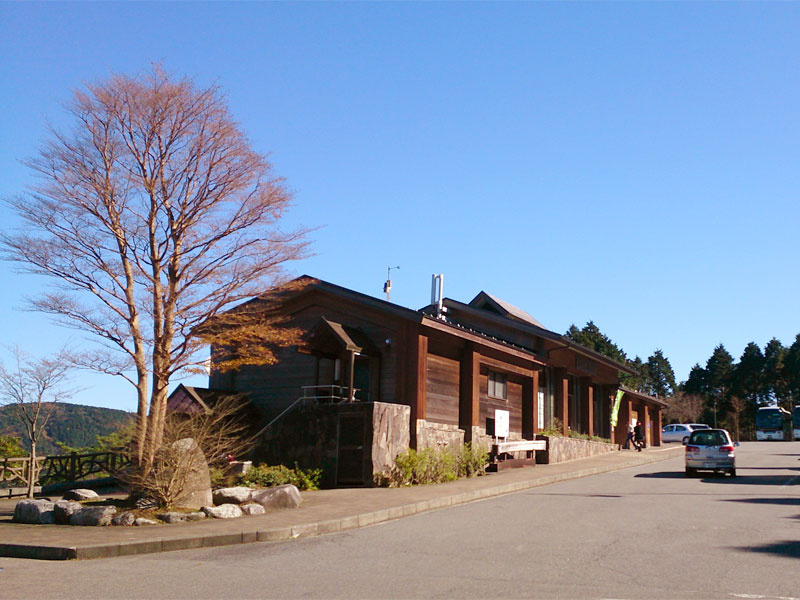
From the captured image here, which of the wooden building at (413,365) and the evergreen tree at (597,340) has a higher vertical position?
the evergreen tree at (597,340)

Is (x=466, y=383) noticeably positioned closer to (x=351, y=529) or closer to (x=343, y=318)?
(x=343, y=318)

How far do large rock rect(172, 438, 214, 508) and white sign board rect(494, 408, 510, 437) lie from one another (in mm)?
13353

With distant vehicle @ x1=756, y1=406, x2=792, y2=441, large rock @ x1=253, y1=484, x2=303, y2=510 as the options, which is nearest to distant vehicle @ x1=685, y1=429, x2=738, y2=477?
large rock @ x1=253, y1=484, x2=303, y2=510

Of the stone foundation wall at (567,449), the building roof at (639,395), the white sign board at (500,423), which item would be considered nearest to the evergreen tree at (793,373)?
the building roof at (639,395)

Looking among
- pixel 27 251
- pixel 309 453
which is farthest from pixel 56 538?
pixel 309 453

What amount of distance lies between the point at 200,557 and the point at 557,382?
25.6m

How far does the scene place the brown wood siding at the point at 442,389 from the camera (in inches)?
974

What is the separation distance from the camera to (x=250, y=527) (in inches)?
506

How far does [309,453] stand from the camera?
69.2 ft

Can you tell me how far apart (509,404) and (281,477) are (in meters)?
13.1

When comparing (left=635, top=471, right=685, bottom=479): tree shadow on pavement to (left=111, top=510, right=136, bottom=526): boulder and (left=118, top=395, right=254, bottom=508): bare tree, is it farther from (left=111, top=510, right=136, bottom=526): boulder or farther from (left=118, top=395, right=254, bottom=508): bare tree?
(left=111, top=510, right=136, bottom=526): boulder

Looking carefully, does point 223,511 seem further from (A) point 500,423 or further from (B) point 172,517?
(A) point 500,423

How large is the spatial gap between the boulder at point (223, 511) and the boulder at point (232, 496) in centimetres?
94

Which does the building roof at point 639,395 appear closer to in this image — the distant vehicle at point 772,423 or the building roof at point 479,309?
the building roof at point 479,309
